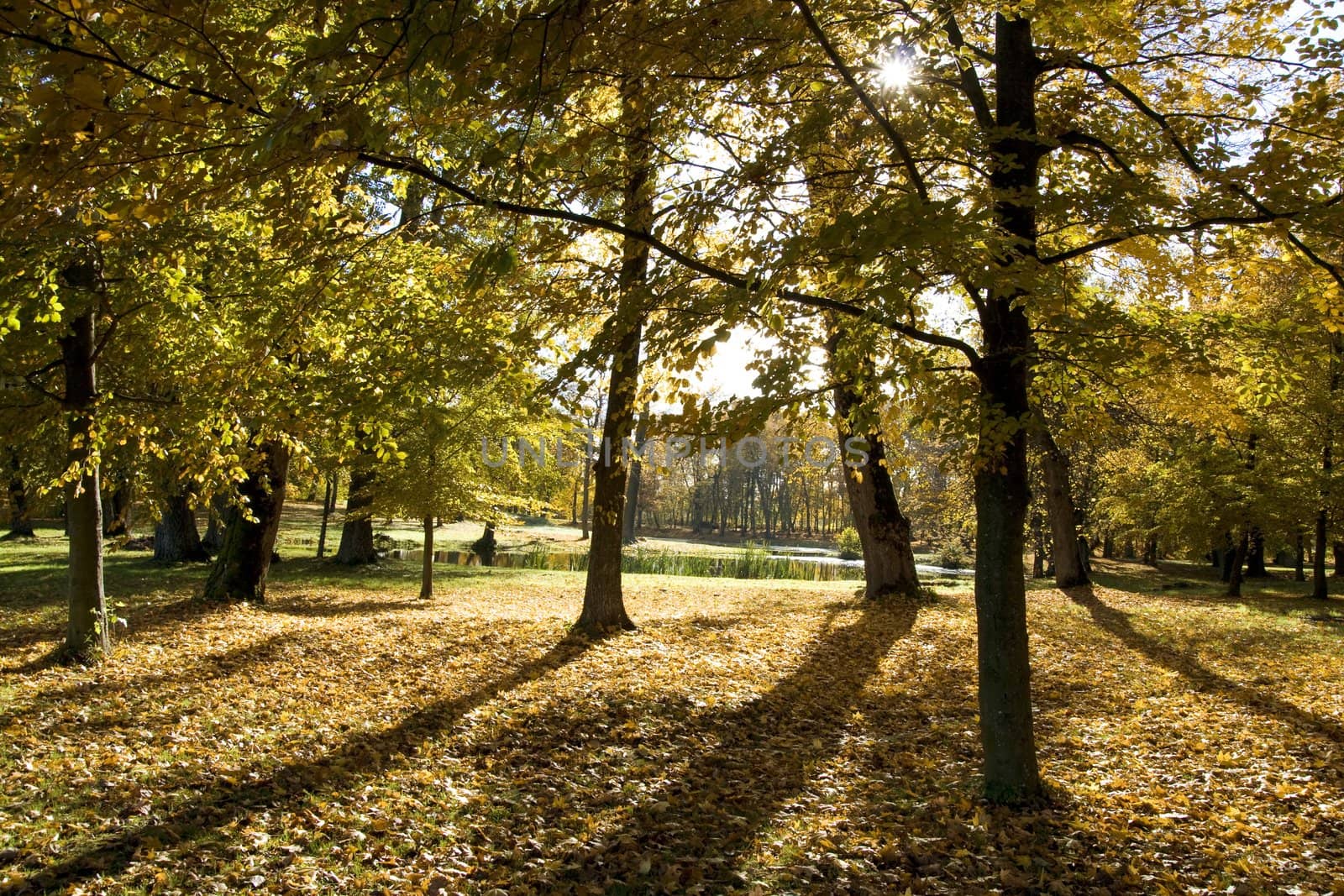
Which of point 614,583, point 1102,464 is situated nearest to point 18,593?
point 614,583

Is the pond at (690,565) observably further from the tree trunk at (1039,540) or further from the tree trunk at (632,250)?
the tree trunk at (632,250)

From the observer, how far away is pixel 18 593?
1253 centimetres

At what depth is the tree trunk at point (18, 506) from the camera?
17.5 meters

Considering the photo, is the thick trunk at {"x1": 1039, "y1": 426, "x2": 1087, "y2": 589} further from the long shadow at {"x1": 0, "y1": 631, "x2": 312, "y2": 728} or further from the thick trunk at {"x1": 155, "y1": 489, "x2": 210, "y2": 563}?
the thick trunk at {"x1": 155, "y1": 489, "x2": 210, "y2": 563}

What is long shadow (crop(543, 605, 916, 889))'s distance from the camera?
4508 millimetres

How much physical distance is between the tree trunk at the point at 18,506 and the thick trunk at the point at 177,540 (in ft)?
9.10

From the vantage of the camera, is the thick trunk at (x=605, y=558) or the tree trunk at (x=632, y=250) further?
the thick trunk at (x=605, y=558)

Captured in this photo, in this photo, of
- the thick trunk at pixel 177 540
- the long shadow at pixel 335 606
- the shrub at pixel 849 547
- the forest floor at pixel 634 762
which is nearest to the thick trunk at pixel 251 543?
the long shadow at pixel 335 606

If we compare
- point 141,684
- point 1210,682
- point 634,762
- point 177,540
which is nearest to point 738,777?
point 634,762

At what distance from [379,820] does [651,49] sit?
4.74 metres

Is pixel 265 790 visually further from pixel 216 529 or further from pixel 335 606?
pixel 216 529

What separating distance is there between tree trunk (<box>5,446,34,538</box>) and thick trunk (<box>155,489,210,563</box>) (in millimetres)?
2772

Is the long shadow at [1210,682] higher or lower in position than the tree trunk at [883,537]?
lower

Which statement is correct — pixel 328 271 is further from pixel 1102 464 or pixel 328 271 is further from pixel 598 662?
pixel 1102 464
